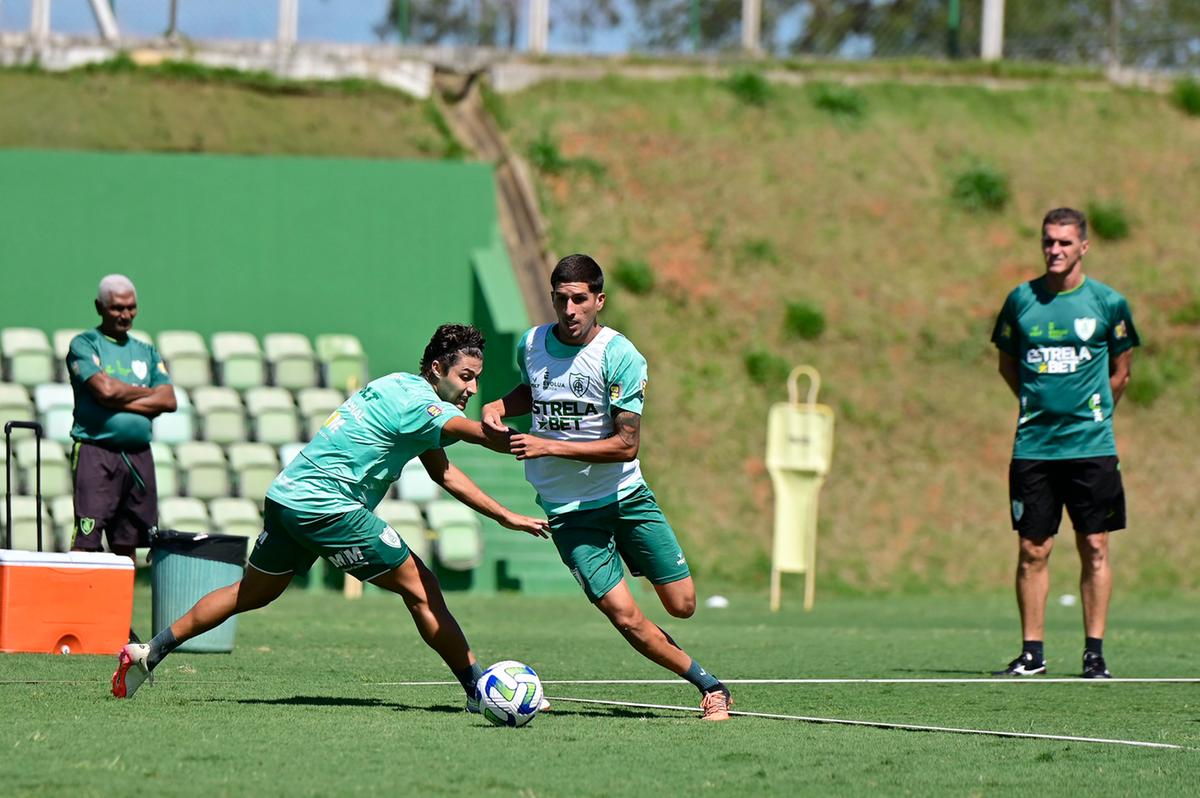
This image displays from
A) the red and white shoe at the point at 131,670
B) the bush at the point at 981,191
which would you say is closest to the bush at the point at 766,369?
the bush at the point at 981,191

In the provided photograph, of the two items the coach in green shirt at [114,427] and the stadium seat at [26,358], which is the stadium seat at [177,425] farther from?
the coach in green shirt at [114,427]

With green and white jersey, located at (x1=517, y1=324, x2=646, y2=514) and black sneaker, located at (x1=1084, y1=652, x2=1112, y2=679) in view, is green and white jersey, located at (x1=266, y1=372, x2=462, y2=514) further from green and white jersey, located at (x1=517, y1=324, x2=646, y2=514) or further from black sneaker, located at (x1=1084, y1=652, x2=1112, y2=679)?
black sneaker, located at (x1=1084, y1=652, x2=1112, y2=679)

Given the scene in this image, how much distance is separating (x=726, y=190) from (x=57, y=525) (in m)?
9.28

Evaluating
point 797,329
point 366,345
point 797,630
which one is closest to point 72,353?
point 797,630

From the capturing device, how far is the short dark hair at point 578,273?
6895mm

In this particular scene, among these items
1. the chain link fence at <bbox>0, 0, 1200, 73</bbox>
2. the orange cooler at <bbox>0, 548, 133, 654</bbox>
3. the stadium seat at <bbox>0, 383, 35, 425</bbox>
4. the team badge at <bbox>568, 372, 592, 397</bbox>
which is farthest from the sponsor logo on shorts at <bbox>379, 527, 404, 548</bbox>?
the chain link fence at <bbox>0, 0, 1200, 73</bbox>

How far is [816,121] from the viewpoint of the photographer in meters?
22.2

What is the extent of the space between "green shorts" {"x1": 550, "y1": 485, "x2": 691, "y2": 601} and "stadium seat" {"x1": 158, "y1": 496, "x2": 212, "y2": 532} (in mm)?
9197

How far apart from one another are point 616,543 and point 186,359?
10.8 metres

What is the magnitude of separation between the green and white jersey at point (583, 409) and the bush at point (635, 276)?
1284cm

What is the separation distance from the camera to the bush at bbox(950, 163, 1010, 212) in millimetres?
21266

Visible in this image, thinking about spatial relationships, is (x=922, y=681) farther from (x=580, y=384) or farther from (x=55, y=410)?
(x=55, y=410)

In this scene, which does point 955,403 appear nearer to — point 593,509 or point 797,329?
point 797,329

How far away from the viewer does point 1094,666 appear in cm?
877
